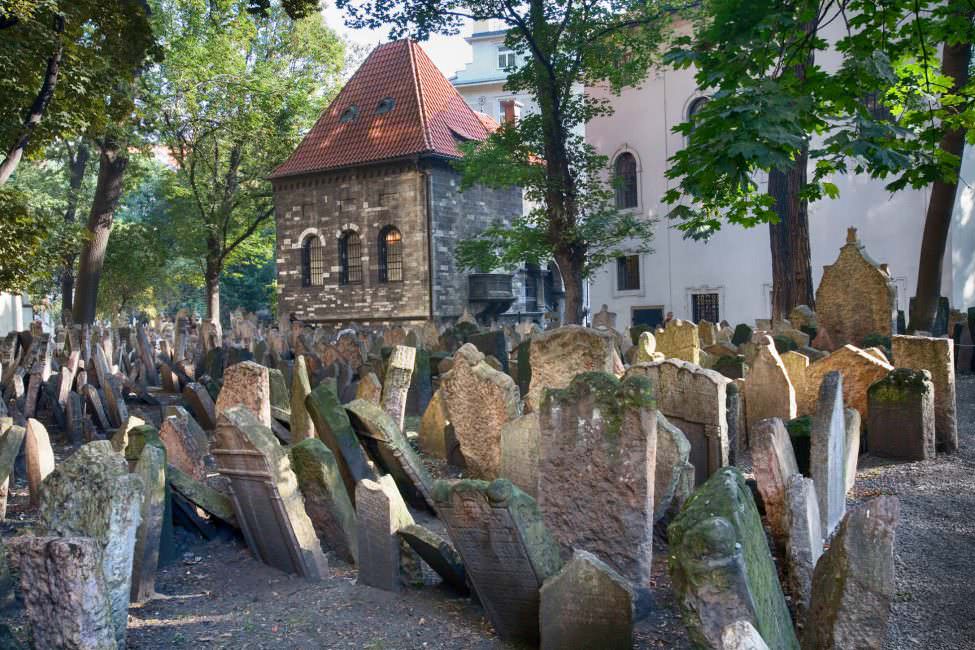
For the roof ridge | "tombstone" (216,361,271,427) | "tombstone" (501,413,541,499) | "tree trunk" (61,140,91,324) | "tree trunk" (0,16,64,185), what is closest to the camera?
"tombstone" (501,413,541,499)

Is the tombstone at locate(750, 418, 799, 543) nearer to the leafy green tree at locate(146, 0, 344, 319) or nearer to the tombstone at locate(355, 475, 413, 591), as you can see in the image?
the tombstone at locate(355, 475, 413, 591)

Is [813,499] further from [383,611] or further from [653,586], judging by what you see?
[383,611]

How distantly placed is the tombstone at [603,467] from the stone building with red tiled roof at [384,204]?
25.5 m

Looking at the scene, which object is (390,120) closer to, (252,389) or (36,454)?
(252,389)

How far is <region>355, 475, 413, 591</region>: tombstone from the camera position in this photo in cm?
463

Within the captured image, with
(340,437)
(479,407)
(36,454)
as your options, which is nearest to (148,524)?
(340,437)

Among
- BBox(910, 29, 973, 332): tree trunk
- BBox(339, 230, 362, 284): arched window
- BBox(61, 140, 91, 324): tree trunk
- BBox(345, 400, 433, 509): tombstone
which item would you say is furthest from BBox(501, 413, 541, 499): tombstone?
BBox(61, 140, 91, 324): tree trunk

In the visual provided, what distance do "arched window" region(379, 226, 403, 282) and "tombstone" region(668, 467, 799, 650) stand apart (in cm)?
2851

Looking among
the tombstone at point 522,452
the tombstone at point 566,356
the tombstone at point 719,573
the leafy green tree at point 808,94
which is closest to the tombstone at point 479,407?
the tombstone at point 566,356

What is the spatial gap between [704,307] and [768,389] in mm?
22059

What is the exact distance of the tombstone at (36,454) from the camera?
661 centimetres

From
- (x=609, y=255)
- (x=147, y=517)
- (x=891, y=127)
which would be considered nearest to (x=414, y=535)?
(x=147, y=517)

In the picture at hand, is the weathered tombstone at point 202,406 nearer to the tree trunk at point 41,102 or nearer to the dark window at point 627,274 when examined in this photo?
the tree trunk at point 41,102

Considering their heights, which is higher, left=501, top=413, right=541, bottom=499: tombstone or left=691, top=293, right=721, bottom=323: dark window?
left=691, top=293, right=721, bottom=323: dark window
